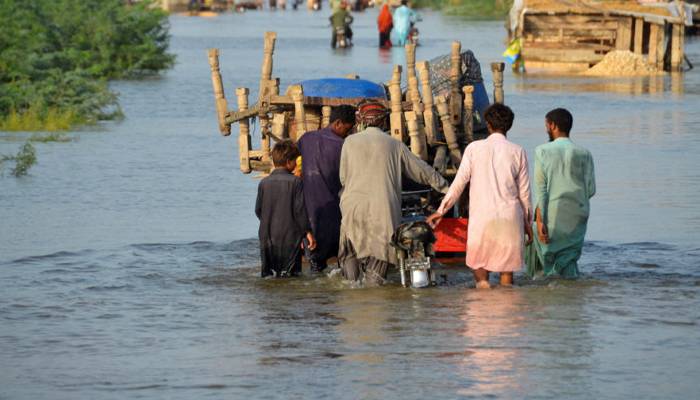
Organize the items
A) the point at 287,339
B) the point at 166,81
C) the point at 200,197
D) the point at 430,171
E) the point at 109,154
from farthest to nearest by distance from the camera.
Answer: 1. the point at 166,81
2. the point at 109,154
3. the point at 200,197
4. the point at 430,171
5. the point at 287,339

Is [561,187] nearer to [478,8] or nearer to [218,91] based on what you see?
[218,91]

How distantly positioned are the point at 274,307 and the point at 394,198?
106 centimetres

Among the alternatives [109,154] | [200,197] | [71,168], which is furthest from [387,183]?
[109,154]

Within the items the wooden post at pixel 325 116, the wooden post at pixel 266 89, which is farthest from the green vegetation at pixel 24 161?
the wooden post at pixel 325 116

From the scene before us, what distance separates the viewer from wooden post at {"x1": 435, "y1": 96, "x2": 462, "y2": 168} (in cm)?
1123

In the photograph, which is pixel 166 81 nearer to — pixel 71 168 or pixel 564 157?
pixel 71 168

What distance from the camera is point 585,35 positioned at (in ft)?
117

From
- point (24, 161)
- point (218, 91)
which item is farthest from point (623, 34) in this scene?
point (218, 91)

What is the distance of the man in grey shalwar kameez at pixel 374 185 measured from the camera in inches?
400

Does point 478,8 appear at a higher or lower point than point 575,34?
lower

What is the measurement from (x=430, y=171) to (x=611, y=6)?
27792mm

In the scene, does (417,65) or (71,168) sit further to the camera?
(71,168)

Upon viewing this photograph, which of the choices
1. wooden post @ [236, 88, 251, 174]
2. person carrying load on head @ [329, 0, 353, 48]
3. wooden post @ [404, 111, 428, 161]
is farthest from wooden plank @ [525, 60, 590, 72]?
wooden post @ [404, 111, 428, 161]

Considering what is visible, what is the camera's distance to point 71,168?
18344mm
